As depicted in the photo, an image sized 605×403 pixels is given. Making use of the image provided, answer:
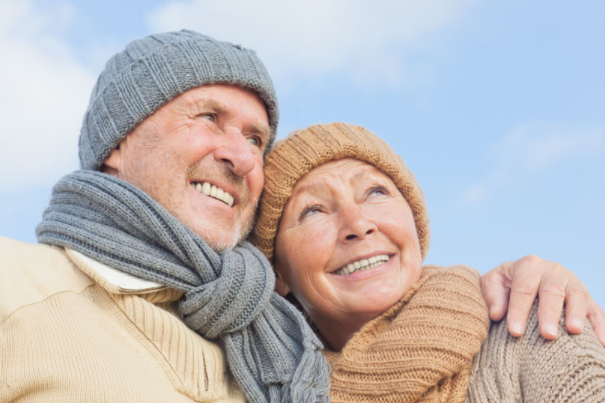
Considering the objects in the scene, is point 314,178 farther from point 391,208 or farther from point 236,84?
point 236,84

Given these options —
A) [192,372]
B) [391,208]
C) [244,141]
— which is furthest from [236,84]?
[192,372]

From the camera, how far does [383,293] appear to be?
2.83 meters

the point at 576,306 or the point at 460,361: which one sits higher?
the point at 576,306

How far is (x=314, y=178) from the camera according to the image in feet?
10.1

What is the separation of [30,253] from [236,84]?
1.35 metres

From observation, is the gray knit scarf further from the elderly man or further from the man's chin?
the man's chin

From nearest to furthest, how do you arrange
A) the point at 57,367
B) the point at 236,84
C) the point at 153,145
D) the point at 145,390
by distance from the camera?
the point at 57,367 → the point at 145,390 → the point at 153,145 → the point at 236,84

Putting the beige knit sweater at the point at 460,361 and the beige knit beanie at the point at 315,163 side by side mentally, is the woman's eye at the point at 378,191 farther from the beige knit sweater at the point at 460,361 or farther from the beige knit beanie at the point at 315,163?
the beige knit sweater at the point at 460,361

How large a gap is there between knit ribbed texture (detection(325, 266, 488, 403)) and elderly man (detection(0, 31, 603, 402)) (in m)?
0.15

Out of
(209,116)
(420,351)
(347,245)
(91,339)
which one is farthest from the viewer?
(209,116)

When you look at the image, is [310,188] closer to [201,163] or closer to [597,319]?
[201,163]

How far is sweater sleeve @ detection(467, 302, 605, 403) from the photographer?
2.23 m

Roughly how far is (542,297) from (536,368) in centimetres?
36

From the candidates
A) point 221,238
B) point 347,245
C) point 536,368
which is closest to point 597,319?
point 536,368
